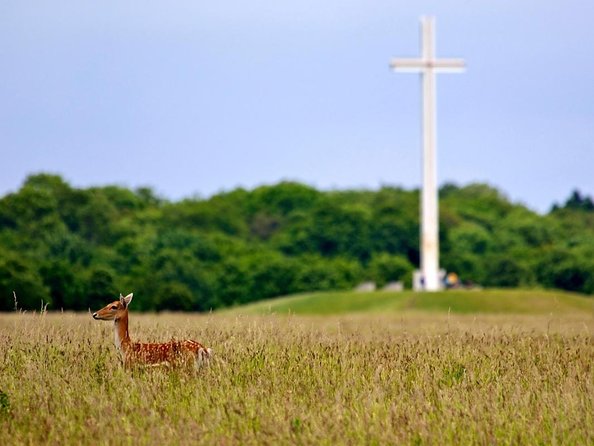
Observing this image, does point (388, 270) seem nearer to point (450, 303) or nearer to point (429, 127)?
point (429, 127)

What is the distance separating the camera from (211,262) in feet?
401

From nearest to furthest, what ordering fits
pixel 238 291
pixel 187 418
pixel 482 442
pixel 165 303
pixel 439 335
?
1. pixel 482 442
2. pixel 187 418
3. pixel 439 335
4. pixel 165 303
5. pixel 238 291

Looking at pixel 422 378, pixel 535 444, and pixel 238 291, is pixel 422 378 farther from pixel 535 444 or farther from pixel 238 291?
pixel 238 291

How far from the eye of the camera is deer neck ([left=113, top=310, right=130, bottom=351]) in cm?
1480

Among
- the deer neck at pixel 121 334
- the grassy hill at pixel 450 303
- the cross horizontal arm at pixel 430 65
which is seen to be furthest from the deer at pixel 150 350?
the cross horizontal arm at pixel 430 65

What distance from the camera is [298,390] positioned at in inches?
537

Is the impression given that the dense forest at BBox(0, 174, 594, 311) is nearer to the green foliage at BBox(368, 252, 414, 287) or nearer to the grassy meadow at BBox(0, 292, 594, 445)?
the green foliage at BBox(368, 252, 414, 287)

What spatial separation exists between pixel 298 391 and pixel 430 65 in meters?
57.9

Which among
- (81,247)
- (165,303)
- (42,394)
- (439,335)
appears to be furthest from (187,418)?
(81,247)

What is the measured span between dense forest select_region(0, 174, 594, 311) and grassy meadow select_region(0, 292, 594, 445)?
54852mm

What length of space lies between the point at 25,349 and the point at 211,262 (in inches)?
4202

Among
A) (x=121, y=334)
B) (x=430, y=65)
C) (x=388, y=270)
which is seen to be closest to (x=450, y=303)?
(x=430, y=65)

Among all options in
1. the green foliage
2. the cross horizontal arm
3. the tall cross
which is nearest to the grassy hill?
the tall cross

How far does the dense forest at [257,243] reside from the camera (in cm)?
10225
